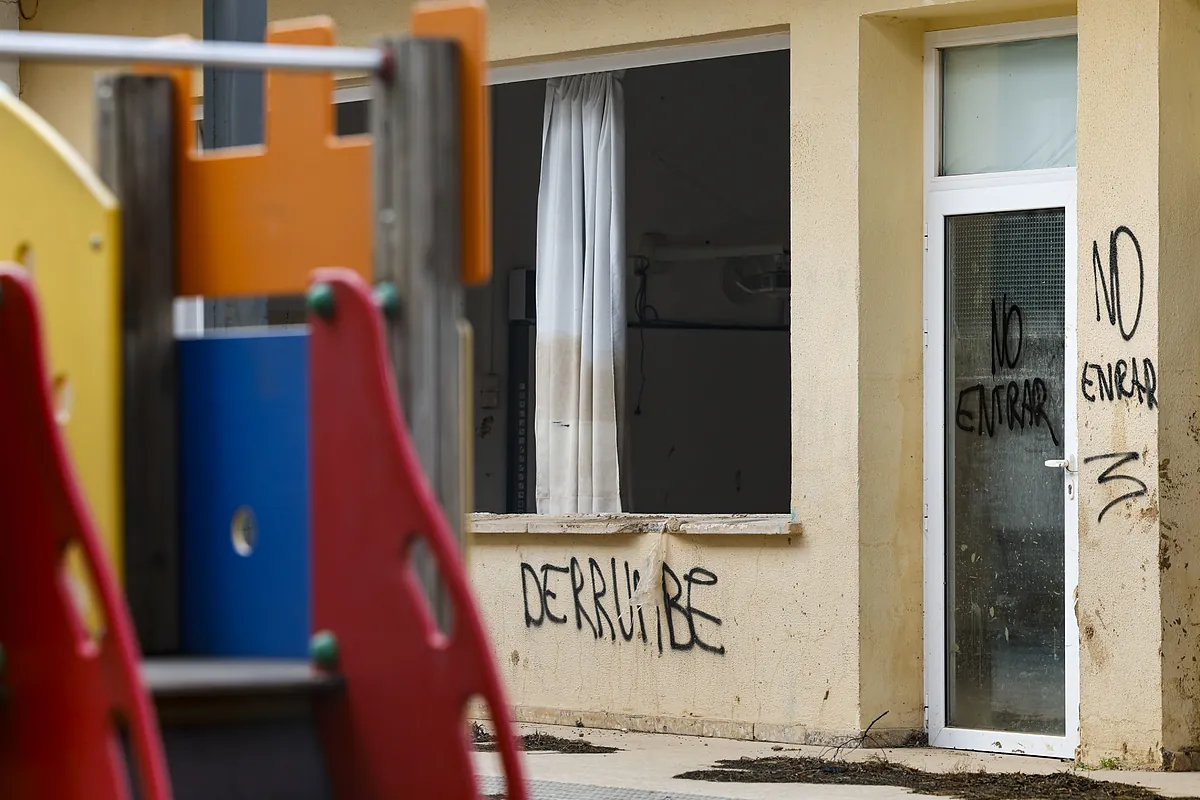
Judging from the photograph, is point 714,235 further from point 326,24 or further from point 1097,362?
point 326,24

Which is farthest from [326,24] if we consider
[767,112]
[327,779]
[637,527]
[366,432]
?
[767,112]

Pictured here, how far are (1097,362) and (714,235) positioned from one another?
15.7 feet

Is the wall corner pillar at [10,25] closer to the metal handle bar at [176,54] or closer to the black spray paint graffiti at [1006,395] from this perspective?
the black spray paint graffiti at [1006,395]

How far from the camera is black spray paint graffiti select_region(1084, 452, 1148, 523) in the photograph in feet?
24.6

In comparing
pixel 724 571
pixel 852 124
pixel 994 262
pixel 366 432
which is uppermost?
pixel 852 124

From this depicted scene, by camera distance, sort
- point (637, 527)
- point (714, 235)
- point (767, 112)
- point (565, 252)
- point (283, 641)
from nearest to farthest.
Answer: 1. point (283, 641)
2. point (637, 527)
3. point (565, 252)
4. point (767, 112)
5. point (714, 235)

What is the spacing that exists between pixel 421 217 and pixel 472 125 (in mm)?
191

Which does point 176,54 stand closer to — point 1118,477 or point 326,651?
point 326,651

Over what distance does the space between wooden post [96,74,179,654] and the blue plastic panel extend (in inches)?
1.4

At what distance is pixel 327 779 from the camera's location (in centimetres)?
306

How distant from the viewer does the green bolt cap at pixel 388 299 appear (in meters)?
3.29

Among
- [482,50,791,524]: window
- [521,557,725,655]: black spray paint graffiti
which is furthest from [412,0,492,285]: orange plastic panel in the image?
[482,50,791,524]: window

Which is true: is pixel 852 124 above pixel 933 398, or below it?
above

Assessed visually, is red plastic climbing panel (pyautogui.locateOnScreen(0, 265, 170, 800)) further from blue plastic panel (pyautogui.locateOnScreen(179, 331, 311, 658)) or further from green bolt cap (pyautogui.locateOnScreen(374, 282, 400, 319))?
green bolt cap (pyautogui.locateOnScreen(374, 282, 400, 319))
